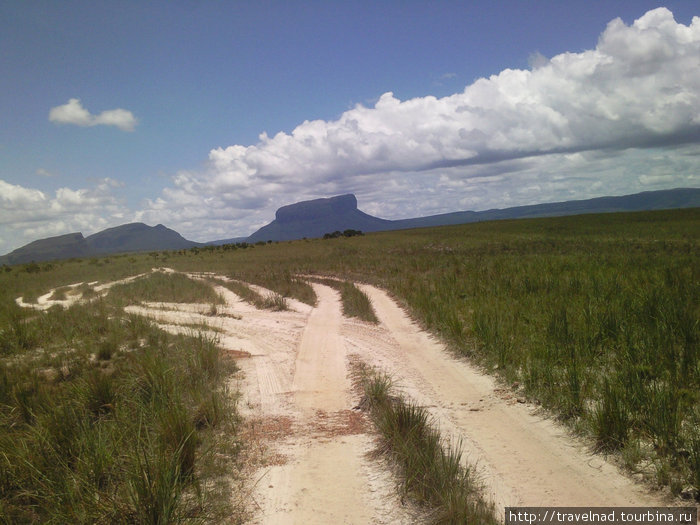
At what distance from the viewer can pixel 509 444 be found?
17.1 feet

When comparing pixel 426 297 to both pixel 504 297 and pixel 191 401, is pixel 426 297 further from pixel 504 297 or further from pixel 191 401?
pixel 191 401

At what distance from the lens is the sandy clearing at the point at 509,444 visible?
407 cm

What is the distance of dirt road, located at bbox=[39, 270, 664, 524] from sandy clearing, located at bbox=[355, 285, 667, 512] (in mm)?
14

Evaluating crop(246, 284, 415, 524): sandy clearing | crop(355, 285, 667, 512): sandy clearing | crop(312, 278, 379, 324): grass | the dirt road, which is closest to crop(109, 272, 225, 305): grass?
crop(312, 278, 379, 324): grass

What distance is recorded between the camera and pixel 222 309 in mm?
16656

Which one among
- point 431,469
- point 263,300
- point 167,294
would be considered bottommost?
point 431,469

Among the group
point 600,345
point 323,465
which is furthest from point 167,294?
point 600,345

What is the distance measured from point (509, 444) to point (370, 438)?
1.72m

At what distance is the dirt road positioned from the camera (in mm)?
4121

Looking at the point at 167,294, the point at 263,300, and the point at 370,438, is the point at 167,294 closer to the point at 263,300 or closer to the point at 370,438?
the point at 263,300

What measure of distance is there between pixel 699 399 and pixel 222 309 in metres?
14.7

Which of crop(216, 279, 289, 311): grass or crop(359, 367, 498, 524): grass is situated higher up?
crop(216, 279, 289, 311): grass

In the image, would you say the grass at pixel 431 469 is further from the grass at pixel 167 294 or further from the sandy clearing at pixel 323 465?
the grass at pixel 167 294

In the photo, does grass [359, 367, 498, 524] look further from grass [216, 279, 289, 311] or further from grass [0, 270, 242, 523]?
grass [216, 279, 289, 311]
